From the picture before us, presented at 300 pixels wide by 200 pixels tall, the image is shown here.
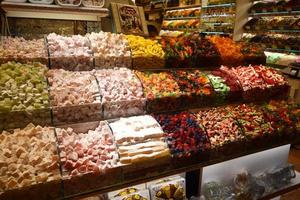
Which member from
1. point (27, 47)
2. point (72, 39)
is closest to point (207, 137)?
point (72, 39)

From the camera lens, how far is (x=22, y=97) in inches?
59.7

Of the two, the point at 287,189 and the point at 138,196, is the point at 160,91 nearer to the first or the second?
the point at 138,196

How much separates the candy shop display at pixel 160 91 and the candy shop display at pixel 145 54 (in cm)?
9

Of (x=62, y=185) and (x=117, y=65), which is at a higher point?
(x=117, y=65)

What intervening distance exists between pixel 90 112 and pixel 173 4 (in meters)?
7.34

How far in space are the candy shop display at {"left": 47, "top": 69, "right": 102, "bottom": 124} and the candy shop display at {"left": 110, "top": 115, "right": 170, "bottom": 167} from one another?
17 centimetres

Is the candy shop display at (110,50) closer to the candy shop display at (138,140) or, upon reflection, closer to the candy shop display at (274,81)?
the candy shop display at (138,140)

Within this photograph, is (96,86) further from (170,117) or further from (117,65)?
(170,117)

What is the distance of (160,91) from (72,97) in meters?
0.62

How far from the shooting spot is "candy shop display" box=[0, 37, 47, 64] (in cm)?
178

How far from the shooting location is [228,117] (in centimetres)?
Answer: 204

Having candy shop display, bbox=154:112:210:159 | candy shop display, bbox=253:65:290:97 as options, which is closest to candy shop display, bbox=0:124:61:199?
candy shop display, bbox=154:112:210:159

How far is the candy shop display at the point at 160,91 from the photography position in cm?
188

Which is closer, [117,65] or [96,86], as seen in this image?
[96,86]
